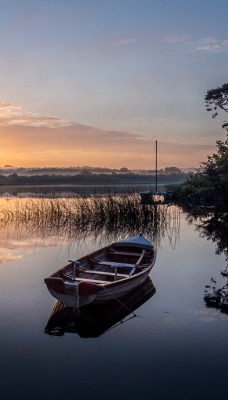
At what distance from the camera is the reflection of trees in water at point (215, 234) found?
8.50 metres

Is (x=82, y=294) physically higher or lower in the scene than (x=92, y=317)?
higher

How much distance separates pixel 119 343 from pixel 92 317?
1.12 meters

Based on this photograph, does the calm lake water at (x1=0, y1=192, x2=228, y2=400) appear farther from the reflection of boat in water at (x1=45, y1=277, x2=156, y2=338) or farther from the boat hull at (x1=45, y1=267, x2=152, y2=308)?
the boat hull at (x1=45, y1=267, x2=152, y2=308)

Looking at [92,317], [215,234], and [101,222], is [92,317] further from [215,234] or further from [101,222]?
[215,234]

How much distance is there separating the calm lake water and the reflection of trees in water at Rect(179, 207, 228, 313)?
198mm

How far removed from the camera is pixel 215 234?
17.0 meters

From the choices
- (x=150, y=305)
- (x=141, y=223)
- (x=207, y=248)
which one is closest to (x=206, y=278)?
(x=150, y=305)

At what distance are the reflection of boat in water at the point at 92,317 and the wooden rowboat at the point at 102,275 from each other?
21 cm

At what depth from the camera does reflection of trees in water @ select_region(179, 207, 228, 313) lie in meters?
8.50

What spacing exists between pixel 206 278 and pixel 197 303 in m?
2.09

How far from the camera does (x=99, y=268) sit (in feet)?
32.0

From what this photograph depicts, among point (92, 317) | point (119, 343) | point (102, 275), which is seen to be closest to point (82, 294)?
point (92, 317)

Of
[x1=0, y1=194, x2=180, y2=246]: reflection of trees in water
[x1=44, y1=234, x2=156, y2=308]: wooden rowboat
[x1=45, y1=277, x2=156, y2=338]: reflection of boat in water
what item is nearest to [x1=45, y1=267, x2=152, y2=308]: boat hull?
[x1=44, y1=234, x2=156, y2=308]: wooden rowboat

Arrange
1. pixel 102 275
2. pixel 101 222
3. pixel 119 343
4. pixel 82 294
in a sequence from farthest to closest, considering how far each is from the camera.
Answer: pixel 101 222 → pixel 102 275 → pixel 82 294 → pixel 119 343
